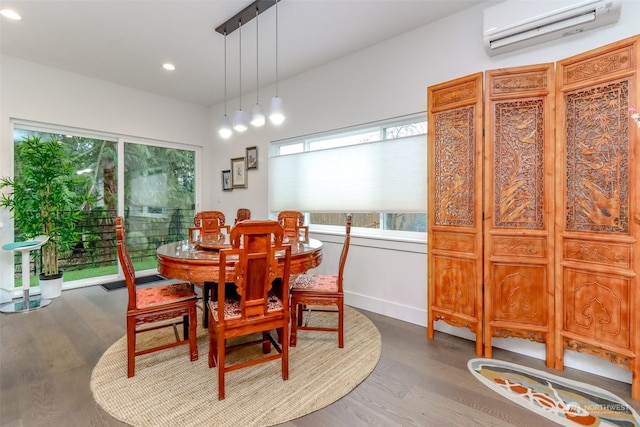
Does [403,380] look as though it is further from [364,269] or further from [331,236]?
[331,236]

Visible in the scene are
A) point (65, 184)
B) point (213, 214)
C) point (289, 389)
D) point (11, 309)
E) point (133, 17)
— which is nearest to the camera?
point (289, 389)

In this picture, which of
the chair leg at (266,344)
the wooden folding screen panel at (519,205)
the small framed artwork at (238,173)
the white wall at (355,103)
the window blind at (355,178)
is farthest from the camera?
the small framed artwork at (238,173)

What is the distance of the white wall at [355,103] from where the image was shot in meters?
2.54

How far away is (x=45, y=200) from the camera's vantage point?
355 cm

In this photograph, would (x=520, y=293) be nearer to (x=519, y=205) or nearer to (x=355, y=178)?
(x=519, y=205)

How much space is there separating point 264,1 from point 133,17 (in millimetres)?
1288

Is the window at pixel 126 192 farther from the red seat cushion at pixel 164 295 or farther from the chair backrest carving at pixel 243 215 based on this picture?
the red seat cushion at pixel 164 295

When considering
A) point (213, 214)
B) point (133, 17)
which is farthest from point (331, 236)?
point (133, 17)

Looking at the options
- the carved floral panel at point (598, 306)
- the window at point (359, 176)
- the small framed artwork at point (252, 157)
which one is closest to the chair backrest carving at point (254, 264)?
the window at point (359, 176)

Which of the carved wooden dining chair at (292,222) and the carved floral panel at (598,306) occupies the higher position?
the carved wooden dining chair at (292,222)

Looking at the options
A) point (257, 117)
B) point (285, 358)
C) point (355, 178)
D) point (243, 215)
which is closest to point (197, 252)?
point (285, 358)

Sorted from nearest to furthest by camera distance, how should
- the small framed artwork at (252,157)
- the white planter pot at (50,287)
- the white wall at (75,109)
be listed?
the white wall at (75,109) → the white planter pot at (50,287) → the small framed artwork at (252,157)

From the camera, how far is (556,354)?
83.1 inches

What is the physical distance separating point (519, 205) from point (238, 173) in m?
3.96
